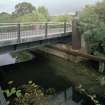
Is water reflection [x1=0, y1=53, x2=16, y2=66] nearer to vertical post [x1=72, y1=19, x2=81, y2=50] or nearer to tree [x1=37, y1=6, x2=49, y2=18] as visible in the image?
vertical post [x1=72, y1=19, x2=81, y2=50]

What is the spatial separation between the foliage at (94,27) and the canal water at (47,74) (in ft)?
8.79

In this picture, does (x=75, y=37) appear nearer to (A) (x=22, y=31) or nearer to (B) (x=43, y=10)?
(A) (x=22, y=31)

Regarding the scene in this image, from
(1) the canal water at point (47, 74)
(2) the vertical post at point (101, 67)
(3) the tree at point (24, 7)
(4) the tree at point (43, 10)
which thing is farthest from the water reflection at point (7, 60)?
(3) the tree at point (24, 7)

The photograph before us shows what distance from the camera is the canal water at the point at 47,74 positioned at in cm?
1184

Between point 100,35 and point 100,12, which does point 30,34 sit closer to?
point 100,35

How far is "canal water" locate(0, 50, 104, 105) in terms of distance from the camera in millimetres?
11842

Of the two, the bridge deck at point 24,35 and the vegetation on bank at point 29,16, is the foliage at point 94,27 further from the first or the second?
the vegetation on bank at point 29,16

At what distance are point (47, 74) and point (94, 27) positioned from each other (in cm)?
571

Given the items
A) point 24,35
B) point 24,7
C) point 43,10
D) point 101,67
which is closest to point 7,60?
point 24,35

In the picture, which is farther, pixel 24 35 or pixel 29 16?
pixel 29 16

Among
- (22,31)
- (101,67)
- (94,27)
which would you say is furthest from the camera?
(94,27)

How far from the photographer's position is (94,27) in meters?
17.1

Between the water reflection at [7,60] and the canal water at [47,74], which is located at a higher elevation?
the water reflection at [7,60]

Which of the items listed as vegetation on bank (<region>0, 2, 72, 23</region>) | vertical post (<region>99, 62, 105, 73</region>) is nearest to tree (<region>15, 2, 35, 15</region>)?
vegetation on bank (<region>0, 2, 72, 23</region>)
